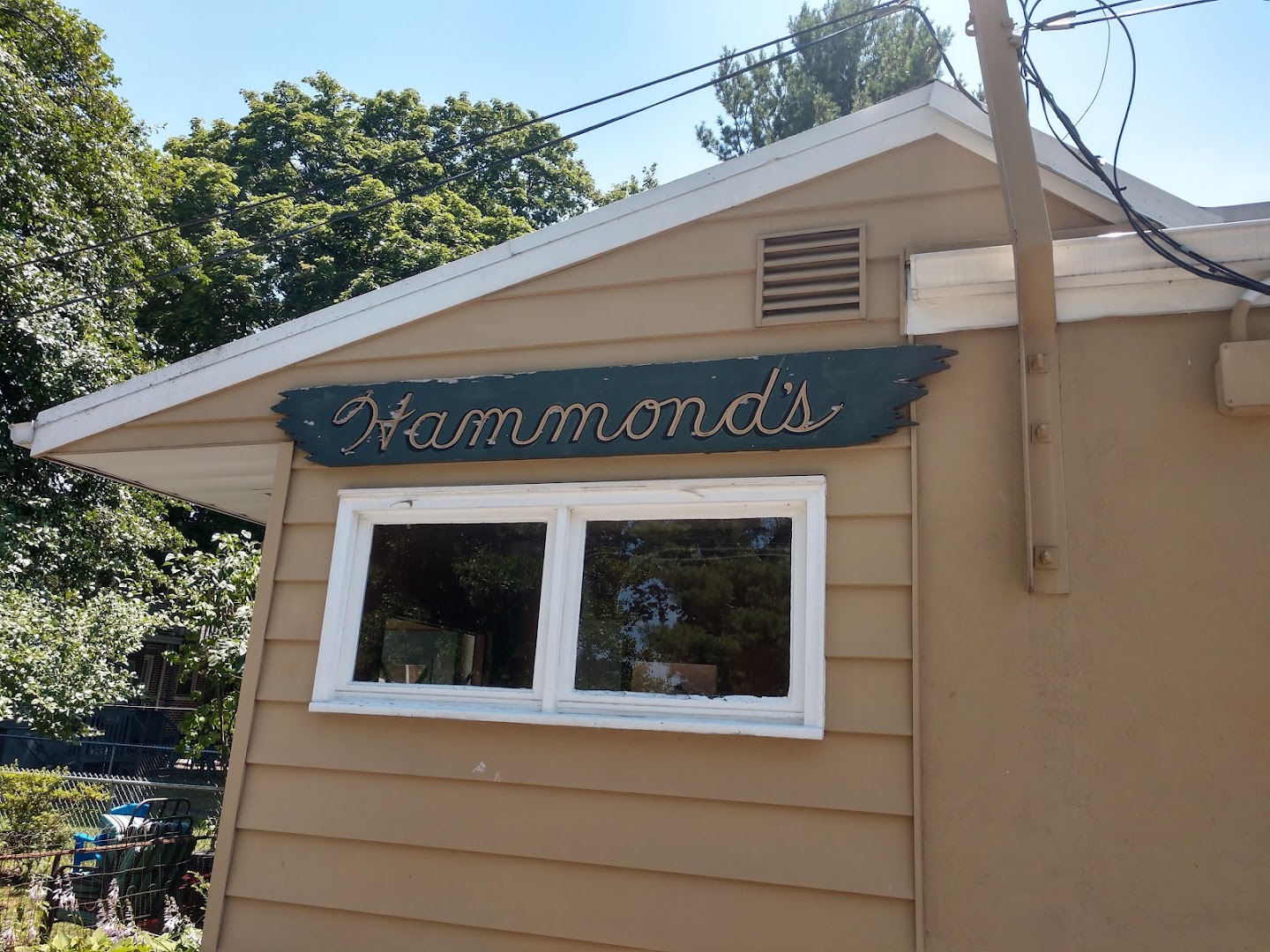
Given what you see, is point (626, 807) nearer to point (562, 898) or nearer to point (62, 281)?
point (562, 898)

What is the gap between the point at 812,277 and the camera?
3.75 m

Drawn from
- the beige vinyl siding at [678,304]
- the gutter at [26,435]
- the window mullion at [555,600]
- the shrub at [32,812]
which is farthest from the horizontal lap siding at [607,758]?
the shrub at [32,812]

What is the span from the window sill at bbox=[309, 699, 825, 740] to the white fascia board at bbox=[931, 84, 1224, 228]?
6.77 feet

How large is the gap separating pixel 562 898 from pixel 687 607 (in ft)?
3.63

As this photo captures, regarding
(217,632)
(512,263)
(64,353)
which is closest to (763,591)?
(512,263)

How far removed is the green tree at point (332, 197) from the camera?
21.3m

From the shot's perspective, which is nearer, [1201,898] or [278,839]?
[1201,898]

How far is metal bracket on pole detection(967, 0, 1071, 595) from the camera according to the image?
288cm

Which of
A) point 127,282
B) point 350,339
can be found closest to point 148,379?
point 350,339

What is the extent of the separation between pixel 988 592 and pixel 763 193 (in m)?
1.77

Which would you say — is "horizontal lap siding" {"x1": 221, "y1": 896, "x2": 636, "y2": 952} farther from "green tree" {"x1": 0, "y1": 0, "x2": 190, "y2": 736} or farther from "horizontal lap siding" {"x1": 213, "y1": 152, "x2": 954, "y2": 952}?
"green tree" {"x1": 0, "y1": 0, "x2": 190, "y2": 736}

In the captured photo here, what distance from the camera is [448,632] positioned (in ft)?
13.2

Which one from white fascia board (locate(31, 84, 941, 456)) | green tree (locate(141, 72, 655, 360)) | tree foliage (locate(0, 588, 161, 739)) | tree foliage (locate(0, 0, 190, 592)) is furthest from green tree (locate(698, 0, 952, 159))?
white fascia board (locate(31, 84, 941, 456))

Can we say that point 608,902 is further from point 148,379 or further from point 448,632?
point 148,379
